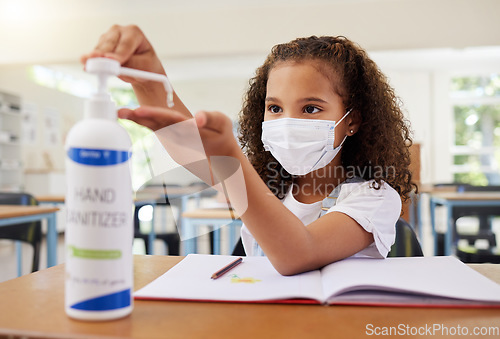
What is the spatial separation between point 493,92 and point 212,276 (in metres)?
9.12

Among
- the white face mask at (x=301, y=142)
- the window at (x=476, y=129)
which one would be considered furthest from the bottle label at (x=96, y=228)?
the window at (x=476, y=129)

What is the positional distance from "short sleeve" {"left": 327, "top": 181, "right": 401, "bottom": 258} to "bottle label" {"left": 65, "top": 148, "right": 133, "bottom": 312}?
0.45 metres

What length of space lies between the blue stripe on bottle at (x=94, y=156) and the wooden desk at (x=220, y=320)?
6.2 inches

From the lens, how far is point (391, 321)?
1.51 feet

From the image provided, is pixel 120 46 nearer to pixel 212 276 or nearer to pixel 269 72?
pixel 212 276

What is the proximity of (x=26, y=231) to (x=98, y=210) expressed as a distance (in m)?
2.31

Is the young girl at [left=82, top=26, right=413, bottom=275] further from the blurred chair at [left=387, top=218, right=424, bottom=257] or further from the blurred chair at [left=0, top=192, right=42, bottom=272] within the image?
the blurred chair at [left=0, top=192, right=42, bottom=272]

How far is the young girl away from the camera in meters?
0.61

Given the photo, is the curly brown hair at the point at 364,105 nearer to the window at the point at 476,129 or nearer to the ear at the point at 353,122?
the ear at the point at 353,122

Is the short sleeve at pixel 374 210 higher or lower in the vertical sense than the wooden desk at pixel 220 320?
higher

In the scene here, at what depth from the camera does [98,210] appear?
41cm

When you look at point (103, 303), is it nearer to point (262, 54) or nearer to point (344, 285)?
point (344, 285)

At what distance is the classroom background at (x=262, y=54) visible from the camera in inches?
212

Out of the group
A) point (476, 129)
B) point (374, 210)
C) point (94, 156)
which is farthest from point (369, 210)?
point (476, 129)
